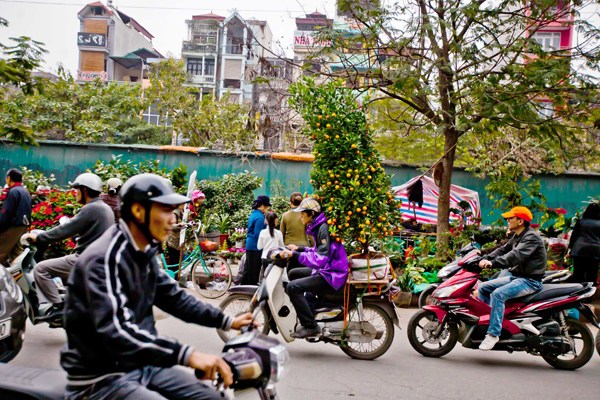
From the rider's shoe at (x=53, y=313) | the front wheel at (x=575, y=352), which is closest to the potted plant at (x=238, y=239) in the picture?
the rider's shoe at (x=53, y=313)

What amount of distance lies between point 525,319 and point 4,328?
509cm

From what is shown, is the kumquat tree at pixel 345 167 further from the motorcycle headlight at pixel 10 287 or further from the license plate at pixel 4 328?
the license plate at pixel 4 328

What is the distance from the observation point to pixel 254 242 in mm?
9766

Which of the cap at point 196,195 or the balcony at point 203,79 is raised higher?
the balcony at point 203,79

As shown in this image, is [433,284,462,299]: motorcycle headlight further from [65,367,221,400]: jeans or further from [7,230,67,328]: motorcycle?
[65,367,221,400]: jeans

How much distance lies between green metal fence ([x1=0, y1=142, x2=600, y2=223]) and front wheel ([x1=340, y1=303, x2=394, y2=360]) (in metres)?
9.19

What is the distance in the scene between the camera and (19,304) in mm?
4926

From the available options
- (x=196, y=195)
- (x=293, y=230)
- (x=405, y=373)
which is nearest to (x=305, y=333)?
(x=405, y=373)

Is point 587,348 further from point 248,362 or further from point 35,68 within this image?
point 35,68

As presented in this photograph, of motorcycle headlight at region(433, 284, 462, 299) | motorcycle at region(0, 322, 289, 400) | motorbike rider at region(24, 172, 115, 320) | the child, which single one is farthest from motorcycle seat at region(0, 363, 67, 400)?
the child

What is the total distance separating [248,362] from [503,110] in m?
8.02

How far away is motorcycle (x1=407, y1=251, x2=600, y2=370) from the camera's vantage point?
6.64 metres

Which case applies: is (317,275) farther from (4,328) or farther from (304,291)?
(4,328)

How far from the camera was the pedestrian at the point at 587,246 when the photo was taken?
9.02 meters
